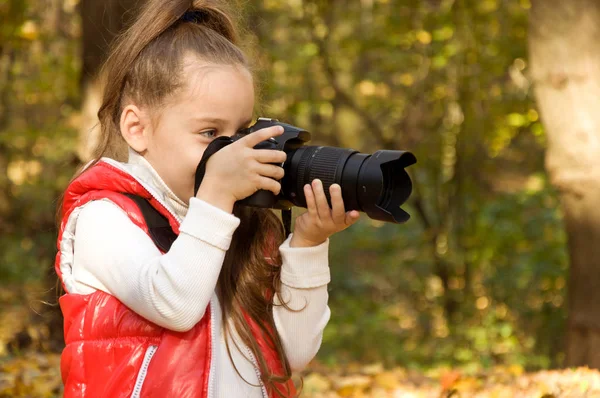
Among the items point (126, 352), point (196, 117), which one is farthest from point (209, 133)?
point (126, 352)

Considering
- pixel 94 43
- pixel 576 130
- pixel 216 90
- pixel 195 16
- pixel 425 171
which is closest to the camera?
pixel 216 90

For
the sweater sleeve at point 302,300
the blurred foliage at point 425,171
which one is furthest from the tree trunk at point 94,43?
the sweater sleeve at point 302,300

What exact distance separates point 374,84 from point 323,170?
22.7ft

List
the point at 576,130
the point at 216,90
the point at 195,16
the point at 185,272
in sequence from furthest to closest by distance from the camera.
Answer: the point at 576,130, the point at 195,16, the point at 216,90, the point at 185,272

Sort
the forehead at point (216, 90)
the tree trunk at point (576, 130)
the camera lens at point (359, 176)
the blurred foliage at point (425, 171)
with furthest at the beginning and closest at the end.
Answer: the blurred foliage at point (425, 171) < the tree trunk at point (576, 130) < the forehead at point (216, 90) < the camera lens at point (359, 176)

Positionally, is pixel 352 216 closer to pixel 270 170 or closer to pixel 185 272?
pixel 270 170

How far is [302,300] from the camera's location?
6.48 ft

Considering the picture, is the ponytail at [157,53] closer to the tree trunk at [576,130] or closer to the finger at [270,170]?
the finger at [270,170]

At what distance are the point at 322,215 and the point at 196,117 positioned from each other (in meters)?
0.37

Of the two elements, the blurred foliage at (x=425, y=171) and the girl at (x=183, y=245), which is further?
the blurred foliage at (x=425, y=171)

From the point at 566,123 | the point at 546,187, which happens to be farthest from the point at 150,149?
the point at 546,187

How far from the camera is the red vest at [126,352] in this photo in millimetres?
1780

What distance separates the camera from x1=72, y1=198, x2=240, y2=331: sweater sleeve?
175 cm

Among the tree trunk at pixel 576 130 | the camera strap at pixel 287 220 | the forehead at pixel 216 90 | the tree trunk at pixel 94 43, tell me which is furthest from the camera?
the tree trunk at pixel 94 43
